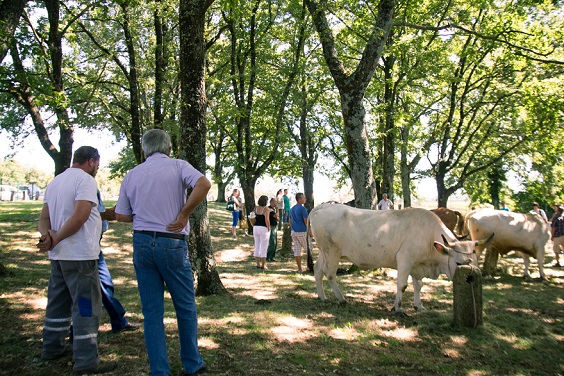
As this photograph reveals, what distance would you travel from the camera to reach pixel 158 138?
461 cm

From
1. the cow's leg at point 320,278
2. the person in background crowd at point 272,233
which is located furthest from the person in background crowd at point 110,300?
the person in background crowd at point 272,233

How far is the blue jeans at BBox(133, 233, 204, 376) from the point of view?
4.20 m

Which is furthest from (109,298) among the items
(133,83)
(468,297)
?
(133,83)

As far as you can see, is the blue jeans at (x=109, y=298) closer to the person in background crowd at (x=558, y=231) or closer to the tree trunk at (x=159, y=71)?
the tree trunk at (x=159, y=71)

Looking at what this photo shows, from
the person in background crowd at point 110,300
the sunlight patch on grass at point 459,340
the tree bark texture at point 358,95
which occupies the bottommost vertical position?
the sunlight patch on grass at point 459,340

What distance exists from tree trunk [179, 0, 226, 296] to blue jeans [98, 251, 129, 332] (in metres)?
2.28

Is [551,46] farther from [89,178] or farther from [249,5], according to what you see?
[89,178]

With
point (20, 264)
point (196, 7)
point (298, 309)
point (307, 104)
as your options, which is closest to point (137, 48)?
point (307, 104)

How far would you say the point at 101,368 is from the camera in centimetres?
459

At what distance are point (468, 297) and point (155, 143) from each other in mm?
5120

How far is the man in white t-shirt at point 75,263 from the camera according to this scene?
455 centimetres

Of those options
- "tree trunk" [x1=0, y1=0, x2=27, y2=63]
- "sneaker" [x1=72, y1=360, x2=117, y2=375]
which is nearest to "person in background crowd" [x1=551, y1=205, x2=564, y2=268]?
"sneaker" [x1=72, y1=360, x2=117, y2=375]

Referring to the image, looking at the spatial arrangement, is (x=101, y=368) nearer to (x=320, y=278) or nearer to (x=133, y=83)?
(x=320, y=278)

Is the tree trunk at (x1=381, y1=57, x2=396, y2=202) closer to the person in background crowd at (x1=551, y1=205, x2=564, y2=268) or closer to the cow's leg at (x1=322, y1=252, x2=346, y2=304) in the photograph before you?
the person in background crowd at (x1=551, y1=205, x2=564, y2=268)
